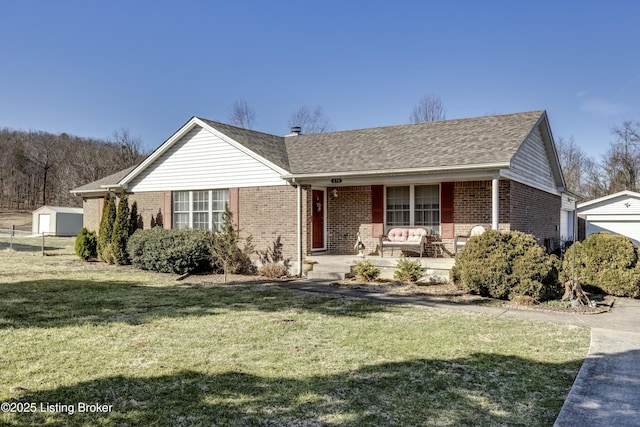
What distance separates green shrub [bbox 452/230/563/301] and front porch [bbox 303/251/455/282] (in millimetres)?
1440

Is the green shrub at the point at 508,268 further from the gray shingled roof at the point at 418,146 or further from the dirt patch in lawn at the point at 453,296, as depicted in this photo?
the gray shingled roof at the point at 418,146

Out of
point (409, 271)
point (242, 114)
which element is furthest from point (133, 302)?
point (242, 114)

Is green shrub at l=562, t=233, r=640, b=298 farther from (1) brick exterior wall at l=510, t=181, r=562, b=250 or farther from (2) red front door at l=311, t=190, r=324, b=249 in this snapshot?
(2) red front door at l=311, t=190, r=324, b=249

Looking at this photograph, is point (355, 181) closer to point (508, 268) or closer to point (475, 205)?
point (475, 205)

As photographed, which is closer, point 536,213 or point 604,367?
point 604,367

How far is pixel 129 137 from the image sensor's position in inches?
1988

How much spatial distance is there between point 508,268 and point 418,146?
5.42m

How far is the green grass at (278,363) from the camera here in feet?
12.7

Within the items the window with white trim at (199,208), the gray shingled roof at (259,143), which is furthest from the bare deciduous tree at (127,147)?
the gray shingled roof at (259,143)

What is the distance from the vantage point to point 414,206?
13.7 m

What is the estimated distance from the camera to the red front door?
1454cm

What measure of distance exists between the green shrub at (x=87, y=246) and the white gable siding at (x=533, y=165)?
607 inches

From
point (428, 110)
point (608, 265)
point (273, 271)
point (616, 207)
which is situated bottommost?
point (273, 271)

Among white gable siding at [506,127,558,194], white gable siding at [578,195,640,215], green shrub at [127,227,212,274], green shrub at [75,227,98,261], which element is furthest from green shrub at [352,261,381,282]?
white gable siding at [578,195,640,215]
